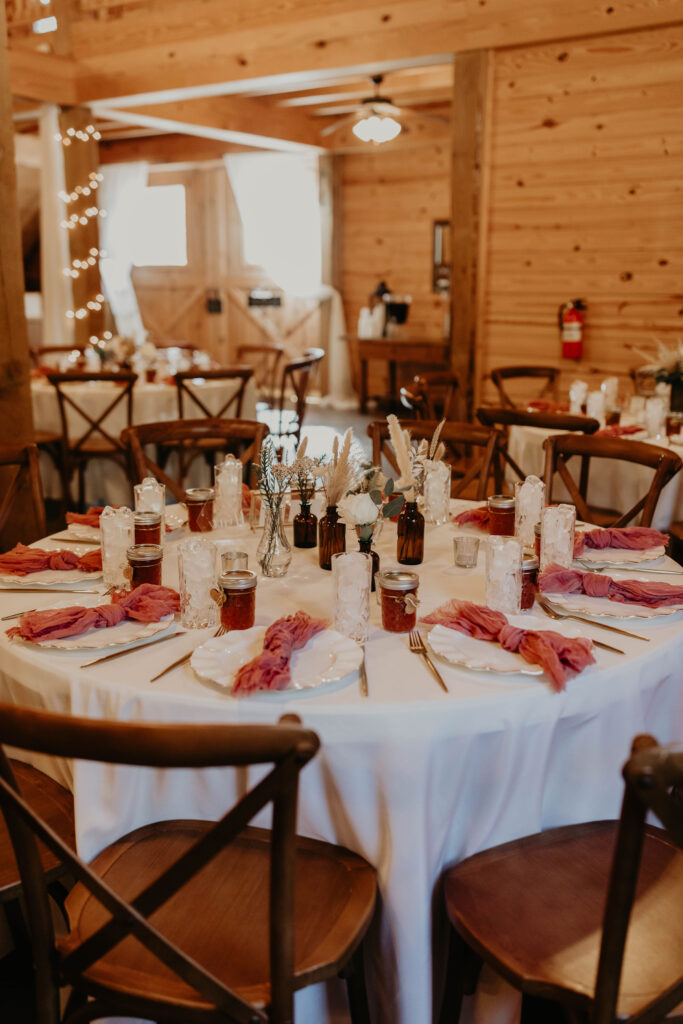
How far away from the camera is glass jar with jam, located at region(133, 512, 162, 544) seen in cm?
209

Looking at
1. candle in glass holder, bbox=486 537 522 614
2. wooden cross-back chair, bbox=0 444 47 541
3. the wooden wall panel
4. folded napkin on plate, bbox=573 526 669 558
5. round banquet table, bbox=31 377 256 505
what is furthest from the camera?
round banquet table, bbox=31 377 256 505

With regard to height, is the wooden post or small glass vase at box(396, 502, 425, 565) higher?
the wooden post

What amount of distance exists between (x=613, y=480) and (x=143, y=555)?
7.80 feet

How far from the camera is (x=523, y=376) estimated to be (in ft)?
18.0

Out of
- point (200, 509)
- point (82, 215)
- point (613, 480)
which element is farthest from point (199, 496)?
point (82, 215)

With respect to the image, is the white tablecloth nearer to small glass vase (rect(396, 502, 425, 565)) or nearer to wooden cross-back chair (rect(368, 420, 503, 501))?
wooden cross-back chair (rect(368, 420, 503, 501))

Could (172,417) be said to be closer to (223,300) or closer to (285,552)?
(285,552)

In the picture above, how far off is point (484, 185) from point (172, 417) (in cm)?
240

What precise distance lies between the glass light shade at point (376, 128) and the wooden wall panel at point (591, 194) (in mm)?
1501

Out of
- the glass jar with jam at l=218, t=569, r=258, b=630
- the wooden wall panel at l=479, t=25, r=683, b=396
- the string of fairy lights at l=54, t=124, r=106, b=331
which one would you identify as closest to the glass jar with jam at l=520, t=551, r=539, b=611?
the glass jar with jam at l=218, t=569, r=258, b=630

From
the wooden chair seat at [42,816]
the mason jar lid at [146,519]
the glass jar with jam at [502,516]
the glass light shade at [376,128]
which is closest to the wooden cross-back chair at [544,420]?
the glass jar with jam at [502,516]

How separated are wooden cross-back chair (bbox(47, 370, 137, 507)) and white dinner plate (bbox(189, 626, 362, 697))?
342cm

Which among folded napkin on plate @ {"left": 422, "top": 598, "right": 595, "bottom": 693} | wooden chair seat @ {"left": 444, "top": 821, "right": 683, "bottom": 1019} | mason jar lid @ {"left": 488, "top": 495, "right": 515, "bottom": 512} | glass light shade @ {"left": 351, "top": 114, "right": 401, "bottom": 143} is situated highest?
glass light shade @ {"left": 351, "top": 114, "right": 401, "bottom": 143}

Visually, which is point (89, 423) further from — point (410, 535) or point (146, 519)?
point (410, 535)
